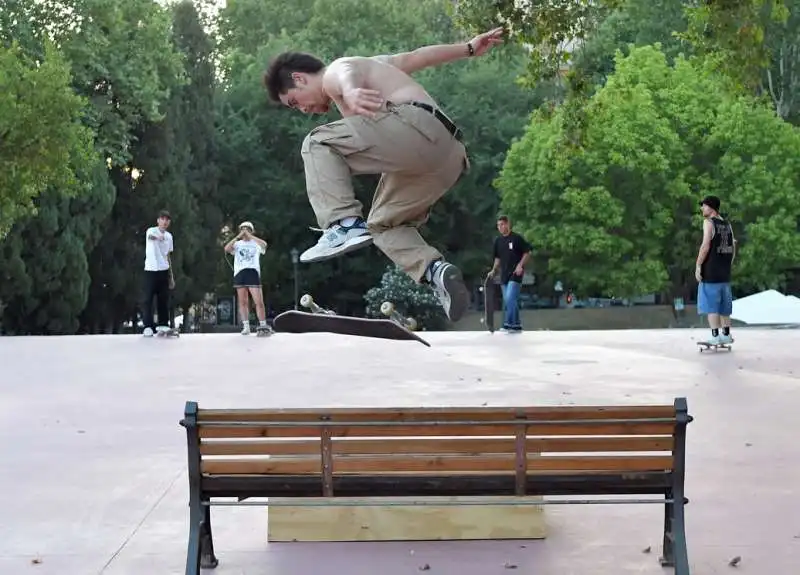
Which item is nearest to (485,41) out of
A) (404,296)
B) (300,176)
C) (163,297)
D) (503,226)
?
(503,226)

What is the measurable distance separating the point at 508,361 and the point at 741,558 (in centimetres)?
919

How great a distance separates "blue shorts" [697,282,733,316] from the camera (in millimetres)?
14188

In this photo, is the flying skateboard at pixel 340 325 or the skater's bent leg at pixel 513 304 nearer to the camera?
the flying skateboard at pixel 340 325

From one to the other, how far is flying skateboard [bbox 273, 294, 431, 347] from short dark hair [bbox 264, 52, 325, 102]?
1295mm

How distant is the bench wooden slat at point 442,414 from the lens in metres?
4.00

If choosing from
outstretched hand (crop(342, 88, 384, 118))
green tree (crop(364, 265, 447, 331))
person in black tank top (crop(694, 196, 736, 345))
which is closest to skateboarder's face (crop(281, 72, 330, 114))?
outstretched hand (crop(342, 88, 384, 118))

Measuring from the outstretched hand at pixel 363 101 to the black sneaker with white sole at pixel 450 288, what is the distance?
0.81m

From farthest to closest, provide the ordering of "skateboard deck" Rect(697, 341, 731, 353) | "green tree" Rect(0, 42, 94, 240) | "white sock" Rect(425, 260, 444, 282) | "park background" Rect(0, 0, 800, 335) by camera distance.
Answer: "park background" Rect(0, 0, 800, 335) → "green tree" Rect(0, 42, 94, 240) → "skateboard deck" Rect(697, 341, 731, 353) → "white sock" Rect(425, 260, 444, 282)

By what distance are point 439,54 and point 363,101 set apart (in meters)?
0.72

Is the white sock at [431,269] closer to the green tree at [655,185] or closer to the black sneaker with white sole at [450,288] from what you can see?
the black sneaker with white sole at [450,288]

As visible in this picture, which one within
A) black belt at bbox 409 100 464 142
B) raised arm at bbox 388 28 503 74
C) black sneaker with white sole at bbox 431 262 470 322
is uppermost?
raised arm at bbox 388 28 503 74

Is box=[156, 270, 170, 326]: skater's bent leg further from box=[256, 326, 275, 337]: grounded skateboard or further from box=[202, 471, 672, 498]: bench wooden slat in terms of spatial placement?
box=[202, 471, 672, 498]: bench wooden slat

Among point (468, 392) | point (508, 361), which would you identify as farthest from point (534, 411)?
point (508, 361)

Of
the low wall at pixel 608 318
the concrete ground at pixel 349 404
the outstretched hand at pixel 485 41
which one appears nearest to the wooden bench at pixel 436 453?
the concrete ground at pixel 349 404
